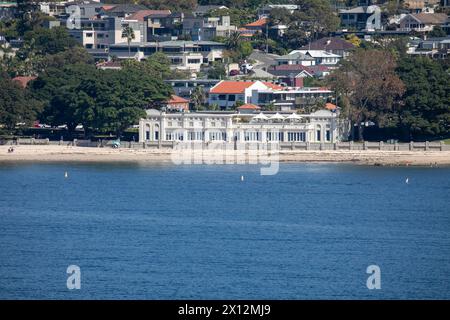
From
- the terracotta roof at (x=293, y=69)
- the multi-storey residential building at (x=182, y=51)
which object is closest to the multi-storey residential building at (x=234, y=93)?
the terracotta roof at (x=293, y=69)

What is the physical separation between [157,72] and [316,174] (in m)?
33.4

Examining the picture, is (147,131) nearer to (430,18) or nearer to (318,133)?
(318,133)

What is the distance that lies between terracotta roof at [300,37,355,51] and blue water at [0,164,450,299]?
4664cm

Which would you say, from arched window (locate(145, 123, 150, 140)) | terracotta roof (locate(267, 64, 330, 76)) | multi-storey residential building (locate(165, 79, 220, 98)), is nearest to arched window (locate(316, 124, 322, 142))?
arched window (locate(145, 123, 150, 140))

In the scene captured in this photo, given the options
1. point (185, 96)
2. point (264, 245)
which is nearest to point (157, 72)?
point (185, 96)

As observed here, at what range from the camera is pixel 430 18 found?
149m

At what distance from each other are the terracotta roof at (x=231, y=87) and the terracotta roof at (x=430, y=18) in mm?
41269

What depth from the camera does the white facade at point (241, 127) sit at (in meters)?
96.6

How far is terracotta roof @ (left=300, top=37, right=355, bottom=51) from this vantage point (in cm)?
13662

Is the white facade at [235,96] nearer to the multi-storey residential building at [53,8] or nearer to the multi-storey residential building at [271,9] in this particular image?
the multi-storey residential building at [271,9]

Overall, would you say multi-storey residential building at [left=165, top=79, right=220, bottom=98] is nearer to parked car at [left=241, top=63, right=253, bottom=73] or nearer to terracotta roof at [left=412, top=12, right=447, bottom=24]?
parked car at [left=241, top=63, right=253, bottom=73]

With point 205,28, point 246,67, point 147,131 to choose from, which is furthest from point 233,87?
point 205,28
